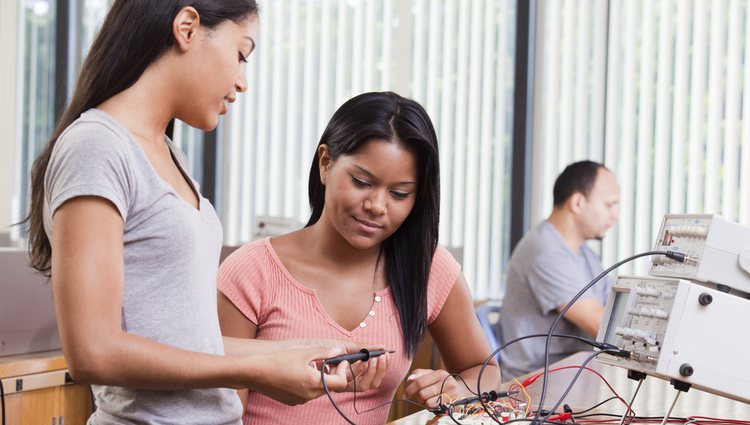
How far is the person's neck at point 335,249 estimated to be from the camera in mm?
1797

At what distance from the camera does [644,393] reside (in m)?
1.94

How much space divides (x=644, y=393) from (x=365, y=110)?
92cm

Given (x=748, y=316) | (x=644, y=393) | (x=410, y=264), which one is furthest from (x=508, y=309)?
(x=748, y=316)

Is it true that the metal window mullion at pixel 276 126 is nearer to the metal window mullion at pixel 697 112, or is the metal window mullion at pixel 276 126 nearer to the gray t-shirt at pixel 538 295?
the gray t-shirt at pixel 538 295

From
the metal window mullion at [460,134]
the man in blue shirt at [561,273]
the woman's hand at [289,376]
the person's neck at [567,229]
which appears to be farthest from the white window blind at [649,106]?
the woman's hand at [289,376]

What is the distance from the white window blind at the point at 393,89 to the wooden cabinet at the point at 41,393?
7.20 feet

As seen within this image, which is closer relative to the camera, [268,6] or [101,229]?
[101,229]

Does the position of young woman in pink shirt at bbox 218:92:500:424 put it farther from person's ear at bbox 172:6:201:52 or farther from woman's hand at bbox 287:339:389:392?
person's ear at bbox 172:6:201:52

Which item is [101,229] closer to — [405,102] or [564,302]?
[405,102]

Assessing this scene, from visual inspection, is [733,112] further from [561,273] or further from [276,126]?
[276,126]

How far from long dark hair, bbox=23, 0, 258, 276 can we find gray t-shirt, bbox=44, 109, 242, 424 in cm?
6

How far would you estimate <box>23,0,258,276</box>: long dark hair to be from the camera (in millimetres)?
1092

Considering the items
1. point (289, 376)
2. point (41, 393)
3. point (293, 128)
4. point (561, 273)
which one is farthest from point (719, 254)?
point (293, 128)

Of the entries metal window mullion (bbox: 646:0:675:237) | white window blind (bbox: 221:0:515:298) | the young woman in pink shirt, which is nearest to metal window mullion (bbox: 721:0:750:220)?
metal window mullion (bbox: 646:0:675:237)
